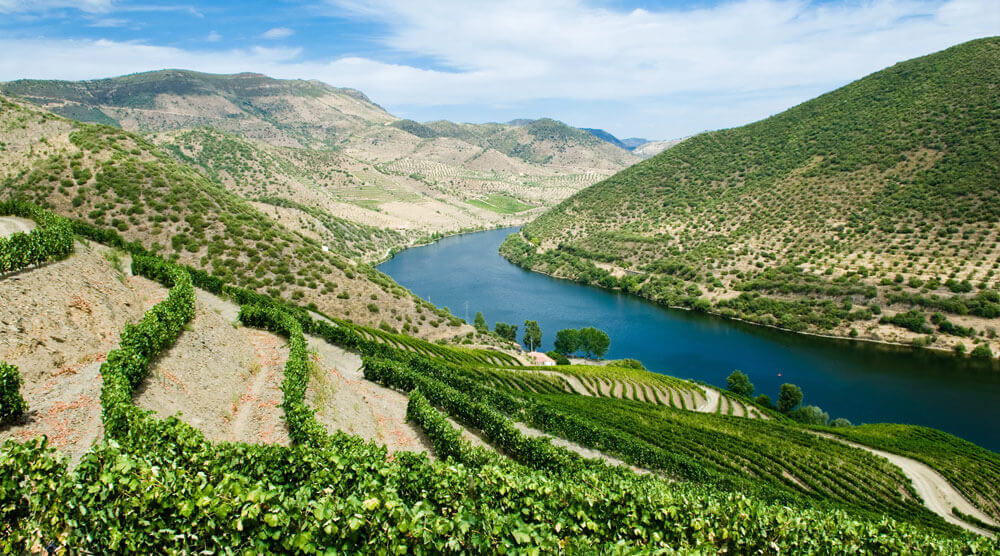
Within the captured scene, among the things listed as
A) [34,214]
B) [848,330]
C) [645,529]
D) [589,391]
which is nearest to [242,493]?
[645,529]

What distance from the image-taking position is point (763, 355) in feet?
231

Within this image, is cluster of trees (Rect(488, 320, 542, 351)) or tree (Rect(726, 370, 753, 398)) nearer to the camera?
tree (Rect(726, 370, 753, 398))

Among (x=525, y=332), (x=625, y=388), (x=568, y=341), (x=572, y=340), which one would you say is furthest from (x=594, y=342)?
(x=625, y=388)

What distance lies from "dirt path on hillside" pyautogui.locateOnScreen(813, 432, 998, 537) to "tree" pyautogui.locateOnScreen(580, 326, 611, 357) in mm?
39062

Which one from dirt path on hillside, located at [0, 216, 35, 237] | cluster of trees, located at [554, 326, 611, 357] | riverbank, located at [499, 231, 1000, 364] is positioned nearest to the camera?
dirt path on hillside, located at [0, 216, 35, 237]

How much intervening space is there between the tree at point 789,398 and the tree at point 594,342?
81.4 feet

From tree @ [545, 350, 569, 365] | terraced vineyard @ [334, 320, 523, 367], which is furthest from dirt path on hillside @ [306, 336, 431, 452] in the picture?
tree @ [545, 350, 569, 365]

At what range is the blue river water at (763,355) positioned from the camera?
55219mm

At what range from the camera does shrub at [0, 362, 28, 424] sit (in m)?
11.1

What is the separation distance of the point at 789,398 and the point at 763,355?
18.0m

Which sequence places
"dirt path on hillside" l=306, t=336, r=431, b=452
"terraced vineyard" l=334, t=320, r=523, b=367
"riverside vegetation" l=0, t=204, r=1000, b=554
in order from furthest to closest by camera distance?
"terraced vineyard" l=334, t=320, r=523, b=367
"dirt path on hillside" l=306, t=336, r=431, b=452
"riverside vegetation" l=0, t=204, r=1000, b=554

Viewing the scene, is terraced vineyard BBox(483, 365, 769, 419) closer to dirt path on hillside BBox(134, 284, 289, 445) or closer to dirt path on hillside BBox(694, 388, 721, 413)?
dirt path on hillside BBox(694, 388, 721, 413)

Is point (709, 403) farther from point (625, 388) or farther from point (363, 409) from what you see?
point (363, 409)

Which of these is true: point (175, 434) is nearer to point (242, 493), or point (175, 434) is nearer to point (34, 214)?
point (242, 493)
